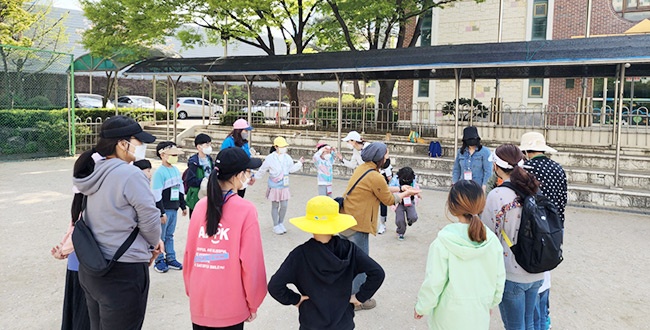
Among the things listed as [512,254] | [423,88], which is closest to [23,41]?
[423,88]

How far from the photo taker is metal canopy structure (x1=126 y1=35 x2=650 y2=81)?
10.2 metres

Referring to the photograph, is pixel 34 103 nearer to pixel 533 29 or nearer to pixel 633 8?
pixel 533 29

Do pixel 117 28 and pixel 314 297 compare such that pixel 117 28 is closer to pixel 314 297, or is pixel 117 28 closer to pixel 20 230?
pixel 20 230

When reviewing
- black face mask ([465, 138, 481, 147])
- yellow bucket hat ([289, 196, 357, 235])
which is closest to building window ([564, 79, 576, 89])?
black face mask ([465, 138, 481, 147])

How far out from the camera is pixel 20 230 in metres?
7.60

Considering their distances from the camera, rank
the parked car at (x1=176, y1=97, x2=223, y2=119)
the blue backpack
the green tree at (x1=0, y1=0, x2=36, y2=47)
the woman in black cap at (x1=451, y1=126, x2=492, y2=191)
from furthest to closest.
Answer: the parked car at (x1=176, y1=97, x2=223, y2=119), the green tree at (x1=0, y1=0, x2=36, y2=47), the blue backpack, the woman in black cap at (x1=451, y1=126, x2=492, y2=191)

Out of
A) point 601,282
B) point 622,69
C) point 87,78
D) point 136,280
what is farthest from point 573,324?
point 87,78

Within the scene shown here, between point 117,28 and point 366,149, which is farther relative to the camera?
point 117,28

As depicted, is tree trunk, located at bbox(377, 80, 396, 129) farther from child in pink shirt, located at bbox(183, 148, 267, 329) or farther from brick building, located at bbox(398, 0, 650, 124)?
child in pink shirt, located at bbox(183, 148, 267, 329)

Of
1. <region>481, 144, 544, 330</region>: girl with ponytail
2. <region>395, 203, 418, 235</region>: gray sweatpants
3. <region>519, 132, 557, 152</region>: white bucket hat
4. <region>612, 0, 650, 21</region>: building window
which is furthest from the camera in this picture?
<region>612, 0, 650, 21</region>: building window

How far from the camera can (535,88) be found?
843 inches

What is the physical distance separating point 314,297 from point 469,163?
5.30 m

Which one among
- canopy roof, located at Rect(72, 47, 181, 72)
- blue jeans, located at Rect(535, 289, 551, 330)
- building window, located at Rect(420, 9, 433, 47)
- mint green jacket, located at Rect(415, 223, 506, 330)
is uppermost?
building window, located at Rect(420, 9, 433, 47)

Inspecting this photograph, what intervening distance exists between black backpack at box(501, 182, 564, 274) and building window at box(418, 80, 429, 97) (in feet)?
68.6
